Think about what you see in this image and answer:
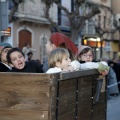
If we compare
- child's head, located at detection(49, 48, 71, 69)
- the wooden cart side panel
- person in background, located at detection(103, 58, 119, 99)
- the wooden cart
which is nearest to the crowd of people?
child's head, located at detection(49, 48, 71, 69)

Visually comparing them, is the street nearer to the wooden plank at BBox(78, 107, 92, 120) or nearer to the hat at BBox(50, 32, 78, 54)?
the hat at BBox(50, 32, 78, 54)

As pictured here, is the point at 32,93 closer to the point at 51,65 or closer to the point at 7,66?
the point at 51,65

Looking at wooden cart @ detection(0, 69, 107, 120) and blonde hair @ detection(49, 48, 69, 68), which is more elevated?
blonde hair @ detection(49, 48, 69, 68)

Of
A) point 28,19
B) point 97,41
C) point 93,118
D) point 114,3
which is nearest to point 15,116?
point 93,118

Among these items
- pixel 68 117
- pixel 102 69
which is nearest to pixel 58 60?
pixel 68 117

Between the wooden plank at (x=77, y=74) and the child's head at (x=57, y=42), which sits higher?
the child's head at (x=57, y=42)

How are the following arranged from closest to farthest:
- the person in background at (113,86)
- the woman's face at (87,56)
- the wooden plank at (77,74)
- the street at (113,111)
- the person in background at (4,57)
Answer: the wooden plank at (77,74), the person in background at (4,57), the woman's face at (87,56), the street at (113,111), the person in background at (113,86)

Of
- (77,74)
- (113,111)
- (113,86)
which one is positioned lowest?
(113,111)

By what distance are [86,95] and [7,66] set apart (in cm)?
124

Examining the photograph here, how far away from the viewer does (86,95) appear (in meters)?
4.95

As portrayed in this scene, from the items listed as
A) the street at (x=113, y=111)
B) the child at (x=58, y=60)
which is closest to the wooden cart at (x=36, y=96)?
the child at (x=58, y=60)

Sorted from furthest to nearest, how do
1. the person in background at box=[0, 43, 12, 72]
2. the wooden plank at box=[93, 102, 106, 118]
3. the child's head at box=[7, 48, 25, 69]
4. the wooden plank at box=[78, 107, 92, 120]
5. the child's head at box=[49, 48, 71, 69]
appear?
the person in background at box=[0, 43, 12, 72] → the wooden plank at box=[93, 102, 106, 118] → the child's head at box=[7, 48, 25, 69] → the wooden plank at box=[78, 107, 92, 120] → the child's head at box=[49, 48, 71, 69]

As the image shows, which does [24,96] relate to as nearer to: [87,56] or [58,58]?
[58,58]

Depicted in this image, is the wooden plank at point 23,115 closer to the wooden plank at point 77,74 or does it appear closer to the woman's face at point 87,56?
the wooden plank at point 77,74
